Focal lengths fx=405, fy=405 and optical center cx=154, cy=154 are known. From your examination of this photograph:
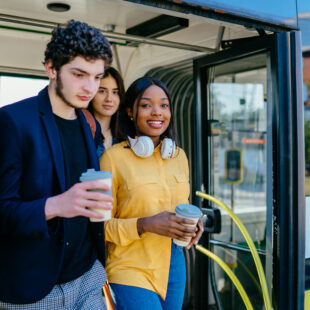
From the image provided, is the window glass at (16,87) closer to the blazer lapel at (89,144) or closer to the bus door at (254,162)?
the bus door at (254,162)

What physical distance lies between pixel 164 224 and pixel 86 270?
1.20ft

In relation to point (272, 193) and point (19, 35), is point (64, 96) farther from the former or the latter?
point (19, 35)

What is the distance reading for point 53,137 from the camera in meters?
1.40

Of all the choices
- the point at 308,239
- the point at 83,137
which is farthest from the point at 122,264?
the point at 308,239

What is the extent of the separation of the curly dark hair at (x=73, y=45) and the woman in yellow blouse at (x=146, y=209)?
1.87 ft

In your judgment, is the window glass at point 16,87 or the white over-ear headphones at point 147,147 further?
the window glass at point 16,87

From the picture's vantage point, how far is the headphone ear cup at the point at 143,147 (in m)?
1.86

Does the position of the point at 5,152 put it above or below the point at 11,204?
above

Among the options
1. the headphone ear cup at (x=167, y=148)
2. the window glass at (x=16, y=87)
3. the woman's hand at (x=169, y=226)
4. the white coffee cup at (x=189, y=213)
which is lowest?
the woman's hand at (x=169, y=226)

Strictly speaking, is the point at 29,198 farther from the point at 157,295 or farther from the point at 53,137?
the point at 157,295

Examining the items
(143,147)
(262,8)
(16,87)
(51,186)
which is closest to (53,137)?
(51,186)

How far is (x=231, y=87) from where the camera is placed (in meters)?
4.07

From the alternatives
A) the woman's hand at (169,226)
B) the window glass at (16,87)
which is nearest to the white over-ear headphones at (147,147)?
the woman's hand at (169,226)

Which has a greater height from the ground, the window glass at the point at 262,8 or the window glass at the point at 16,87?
the window glass at the point at 262,8
